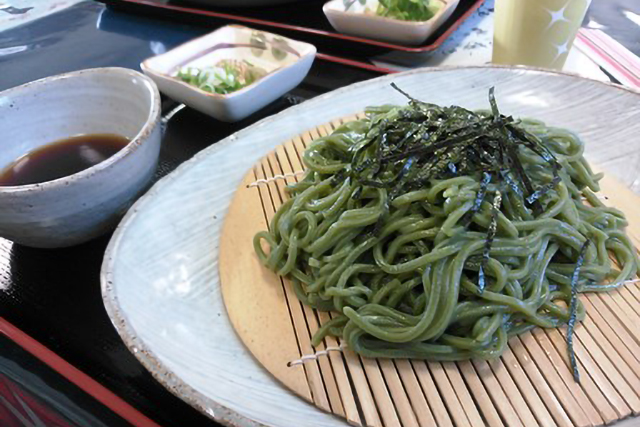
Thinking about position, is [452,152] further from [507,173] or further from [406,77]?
[406,77]

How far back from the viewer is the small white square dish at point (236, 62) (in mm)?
2438

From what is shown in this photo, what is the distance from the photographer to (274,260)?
174cm

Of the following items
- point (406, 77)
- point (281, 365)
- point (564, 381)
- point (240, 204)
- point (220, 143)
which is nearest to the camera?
point (564, 381)

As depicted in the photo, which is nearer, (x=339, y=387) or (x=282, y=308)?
(x=339, y=387)

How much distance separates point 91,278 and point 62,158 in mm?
621

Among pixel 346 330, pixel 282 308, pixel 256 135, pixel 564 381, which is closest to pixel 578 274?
pixel 564 381

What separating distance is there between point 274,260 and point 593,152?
1438 millimetres

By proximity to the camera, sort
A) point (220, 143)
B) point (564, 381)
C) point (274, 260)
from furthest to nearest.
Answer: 1. point (220, 143)
2. point (274, 260)
3. point (564, 381)

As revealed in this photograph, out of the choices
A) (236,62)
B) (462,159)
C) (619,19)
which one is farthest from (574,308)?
(619,19)

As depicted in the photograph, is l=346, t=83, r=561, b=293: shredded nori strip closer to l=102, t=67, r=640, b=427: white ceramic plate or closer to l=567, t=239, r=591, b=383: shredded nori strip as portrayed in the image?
l=567, t=239, r=591, b=383: shredded nori strip

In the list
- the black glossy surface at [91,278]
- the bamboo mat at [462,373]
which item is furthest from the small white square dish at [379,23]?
the bamboo mat at [462,373]

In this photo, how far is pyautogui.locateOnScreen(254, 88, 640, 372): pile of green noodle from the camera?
57.4 inches

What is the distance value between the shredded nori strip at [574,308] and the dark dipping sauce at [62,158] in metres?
1.86

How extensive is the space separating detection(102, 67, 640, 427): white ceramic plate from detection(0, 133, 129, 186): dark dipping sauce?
41 centimetres
